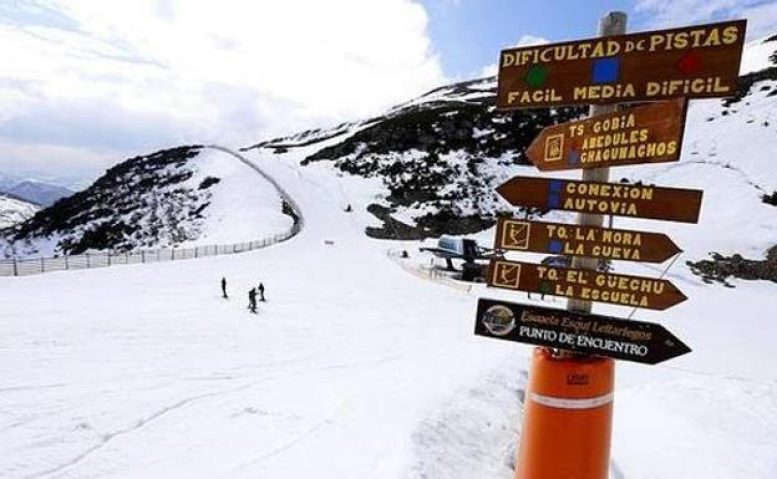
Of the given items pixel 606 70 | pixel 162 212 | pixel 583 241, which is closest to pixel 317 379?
pixel 583 241

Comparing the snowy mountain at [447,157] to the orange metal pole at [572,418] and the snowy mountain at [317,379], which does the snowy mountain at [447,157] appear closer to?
the snowy mountain at [317,379]

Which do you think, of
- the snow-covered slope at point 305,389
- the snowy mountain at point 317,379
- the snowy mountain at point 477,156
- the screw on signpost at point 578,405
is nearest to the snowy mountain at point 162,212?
the snowy mountain at point 477,156

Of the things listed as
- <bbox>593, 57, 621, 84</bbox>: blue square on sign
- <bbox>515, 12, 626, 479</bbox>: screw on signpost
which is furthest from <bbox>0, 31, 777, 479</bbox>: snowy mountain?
<bbox>593, 57, 621, 84</bbox>: blue square on sign

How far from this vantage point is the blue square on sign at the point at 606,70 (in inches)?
225

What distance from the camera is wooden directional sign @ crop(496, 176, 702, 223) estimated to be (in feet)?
18.3

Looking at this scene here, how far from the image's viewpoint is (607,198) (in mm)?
5871

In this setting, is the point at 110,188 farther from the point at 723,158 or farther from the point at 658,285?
the point at 658,285

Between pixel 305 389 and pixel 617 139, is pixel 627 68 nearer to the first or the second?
pixel 617 139

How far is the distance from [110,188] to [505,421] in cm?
10069

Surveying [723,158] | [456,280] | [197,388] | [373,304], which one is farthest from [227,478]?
[723,158]

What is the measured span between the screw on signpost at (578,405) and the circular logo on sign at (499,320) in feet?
1.38

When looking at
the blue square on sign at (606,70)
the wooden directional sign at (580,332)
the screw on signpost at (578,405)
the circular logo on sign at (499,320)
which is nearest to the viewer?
the wooden directional sign at (580,332)

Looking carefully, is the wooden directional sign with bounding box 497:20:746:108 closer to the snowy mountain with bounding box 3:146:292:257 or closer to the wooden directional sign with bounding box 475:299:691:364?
the wooden directional sign with bounding box 475:299:691:364

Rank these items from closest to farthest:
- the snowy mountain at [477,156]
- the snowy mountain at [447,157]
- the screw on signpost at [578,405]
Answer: the screw on signpost at [578,405] < the snowy mountain at [477,156] < the snowy mountain at [447,157]
